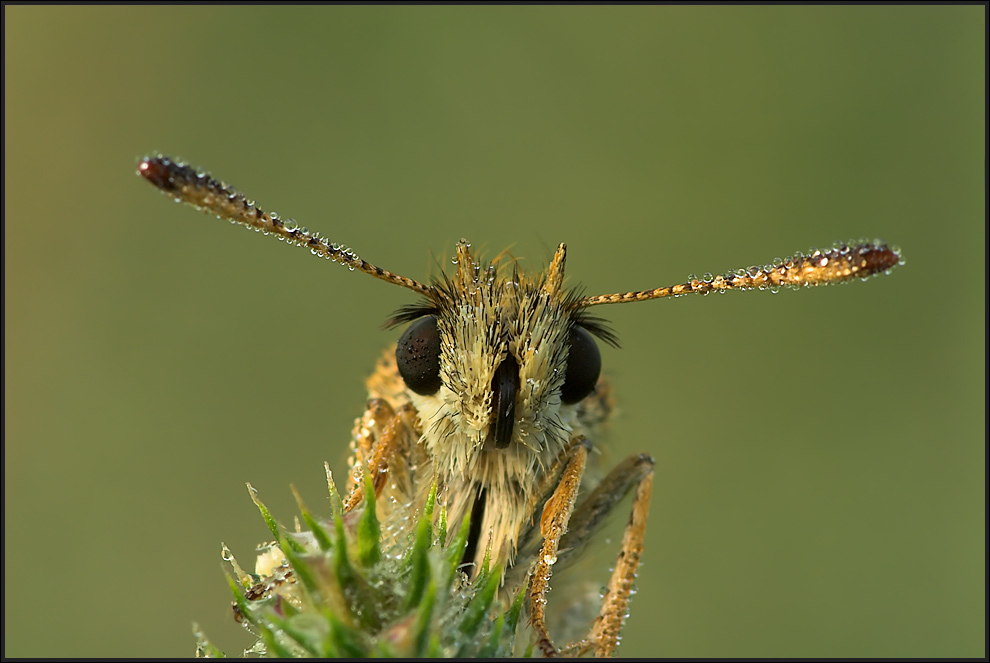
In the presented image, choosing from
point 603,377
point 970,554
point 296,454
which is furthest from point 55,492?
point 970,554

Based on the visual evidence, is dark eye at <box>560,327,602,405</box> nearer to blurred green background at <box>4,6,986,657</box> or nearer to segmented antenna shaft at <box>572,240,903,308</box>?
segmented antenna shaft at <box>572,240,903,308</box>

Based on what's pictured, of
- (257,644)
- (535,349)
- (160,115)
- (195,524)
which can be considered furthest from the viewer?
(160,115)

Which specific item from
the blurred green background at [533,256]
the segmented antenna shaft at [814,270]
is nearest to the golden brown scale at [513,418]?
the segmented antenna shaft at [814,270]

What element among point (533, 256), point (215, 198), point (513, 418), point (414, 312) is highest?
point (533, 256)

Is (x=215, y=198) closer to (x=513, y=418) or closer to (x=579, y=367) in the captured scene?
(x=513, y=418)

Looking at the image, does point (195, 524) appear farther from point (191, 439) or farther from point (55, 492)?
point (55, 492)

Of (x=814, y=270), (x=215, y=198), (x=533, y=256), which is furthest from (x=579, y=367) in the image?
(x=533, y=256)
